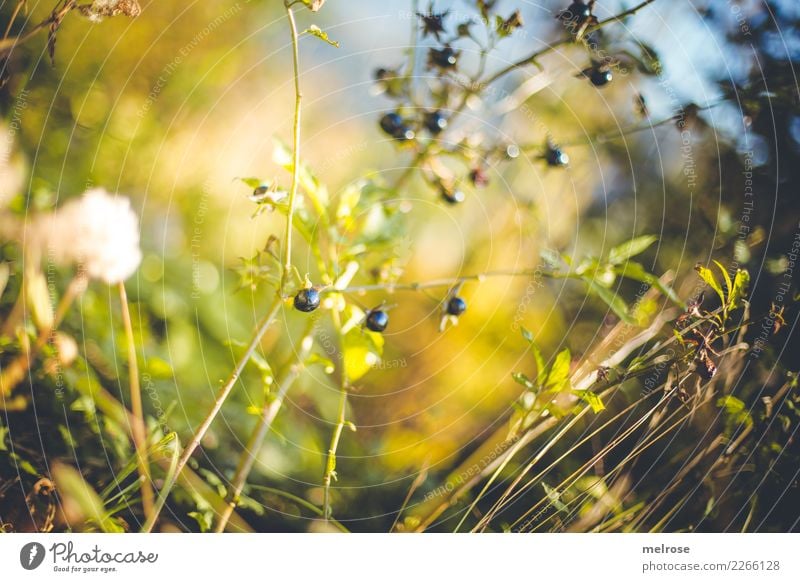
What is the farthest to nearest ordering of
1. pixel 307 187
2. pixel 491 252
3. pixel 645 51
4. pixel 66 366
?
1. pixel 491 252
2. pixel 645 51
3. pixel 66 366
4. pixel 307 187

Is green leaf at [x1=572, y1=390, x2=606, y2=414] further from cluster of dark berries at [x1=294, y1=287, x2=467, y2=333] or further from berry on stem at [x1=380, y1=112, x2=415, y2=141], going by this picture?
berry on stem at [x1=380, y1=112, x2=415, y2=141]

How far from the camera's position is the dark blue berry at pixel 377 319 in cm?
63

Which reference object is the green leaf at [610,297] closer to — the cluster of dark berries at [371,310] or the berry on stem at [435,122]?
the cluster of dark berries at [371,310]

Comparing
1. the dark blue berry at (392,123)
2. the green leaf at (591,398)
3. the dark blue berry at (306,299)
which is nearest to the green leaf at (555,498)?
the green leaf at (591,398)

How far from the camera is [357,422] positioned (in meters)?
0.91

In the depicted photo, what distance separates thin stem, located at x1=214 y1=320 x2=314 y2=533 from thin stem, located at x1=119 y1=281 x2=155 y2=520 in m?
0.09

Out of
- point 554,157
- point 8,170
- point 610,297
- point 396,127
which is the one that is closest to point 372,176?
point 396,127

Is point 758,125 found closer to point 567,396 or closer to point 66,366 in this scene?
point 567,396

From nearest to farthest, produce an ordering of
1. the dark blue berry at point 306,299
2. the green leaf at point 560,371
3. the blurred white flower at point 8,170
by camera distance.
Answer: the dark blue berry at point 306,299, the green leaf at point 560,371, the blurred white flower at point 8,170

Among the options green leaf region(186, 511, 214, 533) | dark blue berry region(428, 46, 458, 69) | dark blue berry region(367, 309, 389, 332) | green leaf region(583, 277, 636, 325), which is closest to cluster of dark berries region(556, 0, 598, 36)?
dark blue berry region(428, 46, 458, 69)

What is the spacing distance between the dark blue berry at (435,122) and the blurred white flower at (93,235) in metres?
0.40

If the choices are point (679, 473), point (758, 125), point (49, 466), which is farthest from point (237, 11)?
point (679, 473)
